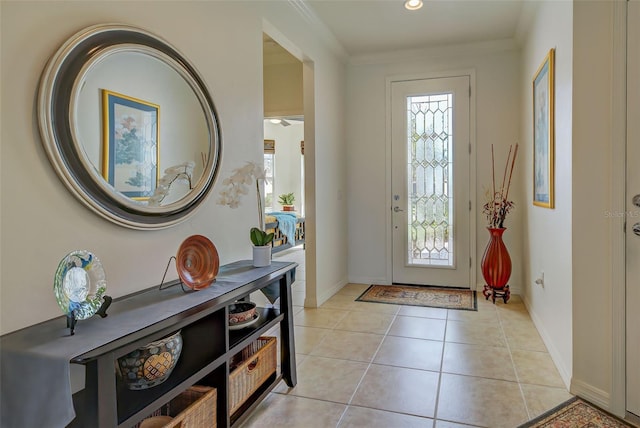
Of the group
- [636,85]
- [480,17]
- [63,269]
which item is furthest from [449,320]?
[63,269]

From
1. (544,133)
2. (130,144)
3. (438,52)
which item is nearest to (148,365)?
(130,144)

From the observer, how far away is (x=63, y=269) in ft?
3.77

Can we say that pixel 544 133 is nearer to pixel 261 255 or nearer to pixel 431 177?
pixel 431 177

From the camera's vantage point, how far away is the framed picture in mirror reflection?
4.87 feet

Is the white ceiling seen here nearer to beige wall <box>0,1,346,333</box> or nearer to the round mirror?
beige wall <box>0,1,346,333</box>

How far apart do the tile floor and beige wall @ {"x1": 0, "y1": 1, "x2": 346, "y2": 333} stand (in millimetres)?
893

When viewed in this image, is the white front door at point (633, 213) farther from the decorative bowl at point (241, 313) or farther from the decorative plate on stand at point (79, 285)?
the decorative plate on stand at point (79, 285)

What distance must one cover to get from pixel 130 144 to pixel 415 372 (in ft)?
6.49

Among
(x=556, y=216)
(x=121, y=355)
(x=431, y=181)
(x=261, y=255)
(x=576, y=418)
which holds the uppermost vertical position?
(x=431, y=181)

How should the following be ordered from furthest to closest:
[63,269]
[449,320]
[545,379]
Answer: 1. [449,320]
2. [545,379]
3. [63,269]

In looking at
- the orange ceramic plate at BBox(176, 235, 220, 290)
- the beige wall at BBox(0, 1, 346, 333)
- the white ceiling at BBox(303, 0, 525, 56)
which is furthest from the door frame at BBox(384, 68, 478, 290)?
the orange ceramic plate at BBox(176, 235, 220, 290)

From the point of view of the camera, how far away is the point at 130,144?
1.59 meters

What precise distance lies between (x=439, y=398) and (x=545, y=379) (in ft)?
2.26

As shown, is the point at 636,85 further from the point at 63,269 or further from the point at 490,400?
the point at 63,269
